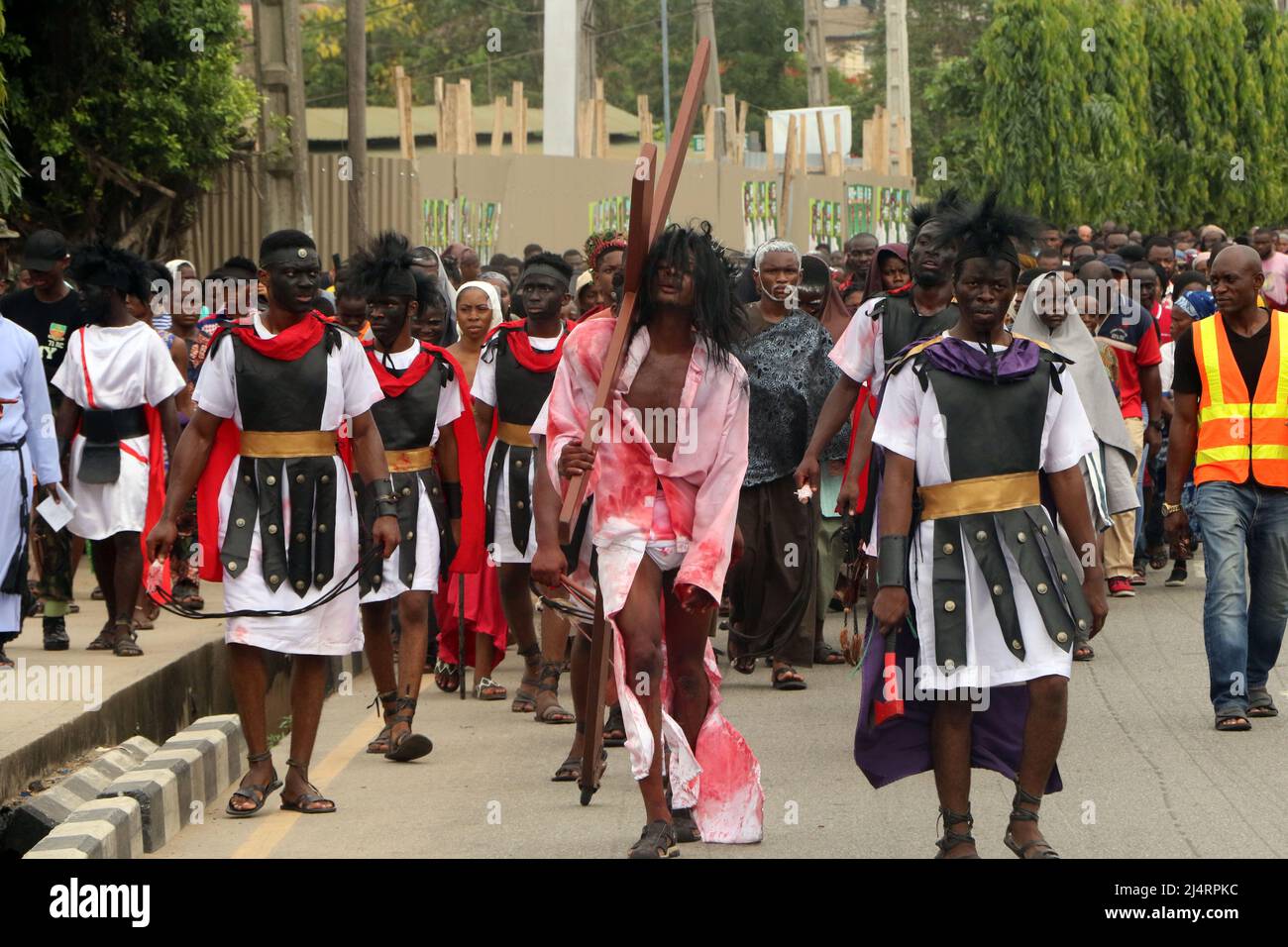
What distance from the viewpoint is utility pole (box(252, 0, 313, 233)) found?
63.5 feet

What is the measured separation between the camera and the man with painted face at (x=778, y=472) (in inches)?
449

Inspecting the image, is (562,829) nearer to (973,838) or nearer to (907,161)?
(973,838)

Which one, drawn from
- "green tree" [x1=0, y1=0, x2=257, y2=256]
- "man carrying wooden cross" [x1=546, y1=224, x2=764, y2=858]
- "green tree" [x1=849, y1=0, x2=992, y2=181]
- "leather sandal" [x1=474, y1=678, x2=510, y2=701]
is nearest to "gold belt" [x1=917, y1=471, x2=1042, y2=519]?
"man carrying wooden cross" [x1=546, y1=224, x2=764, y2=858]

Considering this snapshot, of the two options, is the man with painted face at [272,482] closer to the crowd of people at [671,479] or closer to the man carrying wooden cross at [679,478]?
the crowd of people at [671,479]

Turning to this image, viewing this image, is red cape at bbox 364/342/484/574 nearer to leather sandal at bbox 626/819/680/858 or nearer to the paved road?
the paved road

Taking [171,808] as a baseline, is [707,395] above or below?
above

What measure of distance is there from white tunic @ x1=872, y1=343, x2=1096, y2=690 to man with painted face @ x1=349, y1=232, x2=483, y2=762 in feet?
10.7

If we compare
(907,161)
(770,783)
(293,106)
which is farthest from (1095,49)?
(770,783)

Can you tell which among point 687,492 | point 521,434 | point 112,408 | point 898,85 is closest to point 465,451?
point 521,434

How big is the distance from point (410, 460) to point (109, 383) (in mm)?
2563

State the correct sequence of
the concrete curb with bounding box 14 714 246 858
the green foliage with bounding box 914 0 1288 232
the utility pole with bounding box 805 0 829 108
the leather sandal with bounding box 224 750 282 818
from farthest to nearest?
the utility pole with bounding box 805 0 829 108 < the green foliage with bounding box 914 0 1288 232 < the leather sandal with bounding box 224 750 282 818 < the concrete curb with bounding box 14 714 246 858

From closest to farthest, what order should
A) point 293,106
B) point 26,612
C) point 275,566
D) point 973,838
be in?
point 973,838 < point 275,566 < point 26,612 < point 293,106

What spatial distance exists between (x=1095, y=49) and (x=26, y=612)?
28.9m

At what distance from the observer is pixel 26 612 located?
10.5 meters
